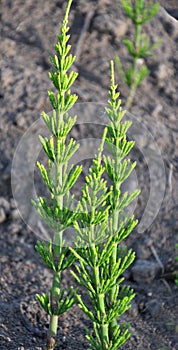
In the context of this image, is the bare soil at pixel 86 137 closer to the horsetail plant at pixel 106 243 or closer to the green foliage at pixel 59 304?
the green foliage at pixel 59 304

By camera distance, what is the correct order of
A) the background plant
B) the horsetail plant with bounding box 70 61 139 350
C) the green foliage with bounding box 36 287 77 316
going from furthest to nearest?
the background plant → the green foliage with bounding box 36 287 77 316 → the horsetail plant with bounding box 70 61 139 350

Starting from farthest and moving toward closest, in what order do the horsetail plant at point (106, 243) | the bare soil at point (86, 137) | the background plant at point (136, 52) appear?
the background plant at point (136, 52) → the bare soil at point (86, 137) → the horsetail plant at point (106, 243)

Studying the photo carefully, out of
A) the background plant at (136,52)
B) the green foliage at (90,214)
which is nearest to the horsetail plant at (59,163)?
the green foliage at (90,214)

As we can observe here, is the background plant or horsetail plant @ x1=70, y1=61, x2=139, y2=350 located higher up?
the background plant

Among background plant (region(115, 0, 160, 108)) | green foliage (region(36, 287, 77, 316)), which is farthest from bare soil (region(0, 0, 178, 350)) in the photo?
green foliage (region(36, 287, 77, 316))

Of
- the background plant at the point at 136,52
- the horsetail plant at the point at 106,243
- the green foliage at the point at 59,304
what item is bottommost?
the green foliage at the point at 59,304

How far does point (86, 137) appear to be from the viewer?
412 centimetres

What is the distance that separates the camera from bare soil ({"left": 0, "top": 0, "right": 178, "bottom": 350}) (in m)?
3.37

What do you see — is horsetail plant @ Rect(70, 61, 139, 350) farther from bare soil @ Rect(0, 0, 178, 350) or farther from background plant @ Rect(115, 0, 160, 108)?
background plant @ Rect(115, 0, 160, 108)

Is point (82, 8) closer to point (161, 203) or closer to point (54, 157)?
point (161, 203)

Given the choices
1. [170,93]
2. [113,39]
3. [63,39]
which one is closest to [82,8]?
[113,39]

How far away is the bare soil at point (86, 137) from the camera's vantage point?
3367mm

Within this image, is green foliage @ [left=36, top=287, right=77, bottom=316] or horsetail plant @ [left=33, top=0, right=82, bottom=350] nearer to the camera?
horsetail plant @ [left=33, top=0, right=82, bottom=350]

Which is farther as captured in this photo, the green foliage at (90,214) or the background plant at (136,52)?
the background plant at (136,52)
